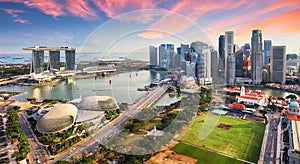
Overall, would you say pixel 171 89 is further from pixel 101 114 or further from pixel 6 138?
pixel 6 138

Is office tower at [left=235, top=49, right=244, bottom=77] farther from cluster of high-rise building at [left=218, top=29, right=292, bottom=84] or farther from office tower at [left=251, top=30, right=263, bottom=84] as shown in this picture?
office tower at [left=251, top=30, right=263, bottom=84]

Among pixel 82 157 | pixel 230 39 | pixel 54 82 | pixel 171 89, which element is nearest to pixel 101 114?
pixel 82 157

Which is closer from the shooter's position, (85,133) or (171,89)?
(85,133)

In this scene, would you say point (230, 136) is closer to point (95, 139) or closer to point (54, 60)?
point (95, 139)

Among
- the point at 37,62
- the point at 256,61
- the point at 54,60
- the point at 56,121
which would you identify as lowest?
the point at 56,121

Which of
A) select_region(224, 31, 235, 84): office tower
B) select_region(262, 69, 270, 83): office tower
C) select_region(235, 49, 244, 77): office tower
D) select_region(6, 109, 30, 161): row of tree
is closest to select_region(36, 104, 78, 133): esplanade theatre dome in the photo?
select_region(6, 109, 30, 161): row of tree

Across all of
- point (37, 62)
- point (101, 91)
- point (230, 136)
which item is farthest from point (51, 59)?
point (230, 136)
